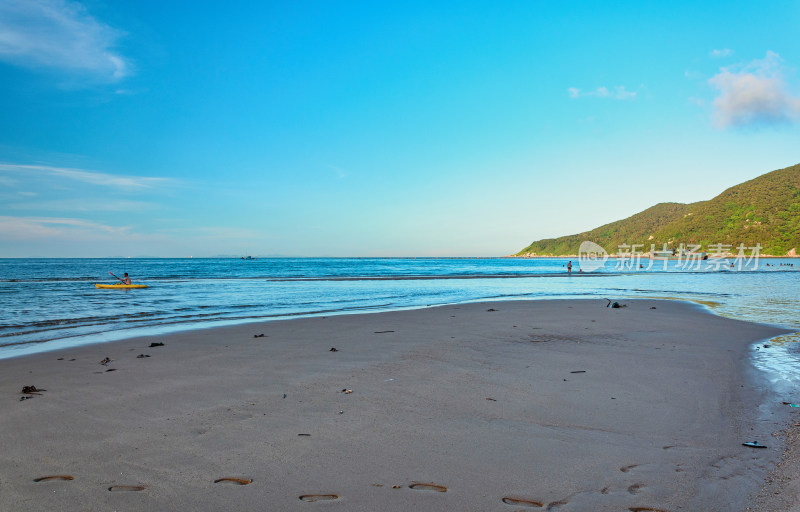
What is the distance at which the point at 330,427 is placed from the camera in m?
4.50

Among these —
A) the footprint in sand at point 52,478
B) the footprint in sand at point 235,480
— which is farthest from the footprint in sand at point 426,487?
the footprint in sand at point 52,478

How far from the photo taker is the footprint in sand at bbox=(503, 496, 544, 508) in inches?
117

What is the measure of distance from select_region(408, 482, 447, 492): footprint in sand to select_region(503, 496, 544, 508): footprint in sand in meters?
0.45

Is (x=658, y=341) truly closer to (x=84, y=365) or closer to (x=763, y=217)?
(x=84, y=365)

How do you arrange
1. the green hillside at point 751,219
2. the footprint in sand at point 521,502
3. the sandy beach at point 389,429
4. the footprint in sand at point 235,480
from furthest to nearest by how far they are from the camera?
the green hillside at point 751,219
the footprint in sand at point 235,480
the sandy beach at point 389,429
the footprint in sand at point 521,502

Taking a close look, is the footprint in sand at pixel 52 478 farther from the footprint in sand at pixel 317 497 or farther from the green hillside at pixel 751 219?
the green hillside at pixel 751 219

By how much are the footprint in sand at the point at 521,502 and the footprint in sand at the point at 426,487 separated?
0.45 meters

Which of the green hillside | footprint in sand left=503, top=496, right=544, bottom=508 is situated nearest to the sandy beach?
footprint in sand left=503, top=496, right=544, bottom=508

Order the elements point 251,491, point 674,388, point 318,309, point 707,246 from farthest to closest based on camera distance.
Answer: point 707,246
point 318,309
point 674,388
point 251,491

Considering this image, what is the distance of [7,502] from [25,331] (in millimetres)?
12354

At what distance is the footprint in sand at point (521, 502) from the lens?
2.98 metres

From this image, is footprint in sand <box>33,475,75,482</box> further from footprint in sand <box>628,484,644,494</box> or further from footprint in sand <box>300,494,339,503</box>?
footprint in sand <box>628,484,644,494</box>

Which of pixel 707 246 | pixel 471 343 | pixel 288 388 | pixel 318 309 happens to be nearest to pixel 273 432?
pixel 288 388

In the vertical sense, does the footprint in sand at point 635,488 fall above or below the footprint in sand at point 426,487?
below
